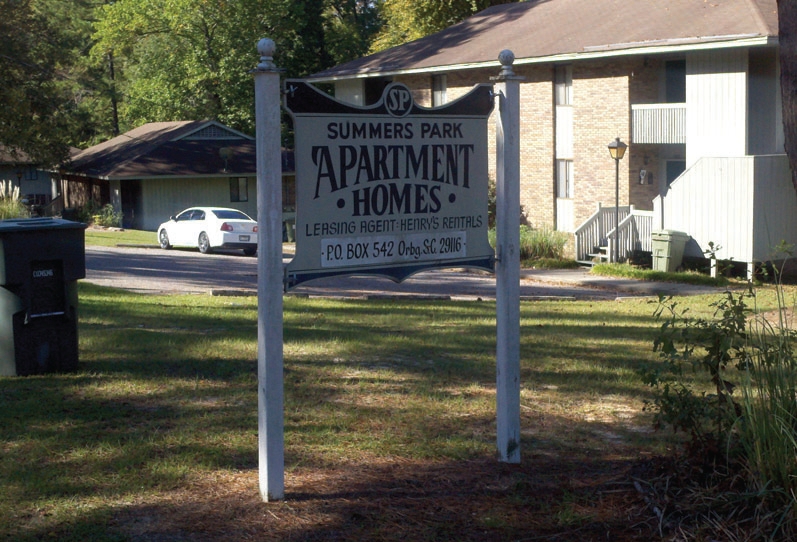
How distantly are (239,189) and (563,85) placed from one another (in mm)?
21148

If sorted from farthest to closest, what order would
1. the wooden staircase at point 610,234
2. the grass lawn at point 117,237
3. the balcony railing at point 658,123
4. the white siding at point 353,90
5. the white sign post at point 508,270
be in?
the white siding at point 353,90 < the grass lawn at point 117,237 < the balcony railing at point 658,123 < the wooden staircase at point 610,234 < the white sign post at point 508,270

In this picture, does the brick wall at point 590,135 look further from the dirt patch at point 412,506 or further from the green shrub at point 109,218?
the dirt patch at point 412,506

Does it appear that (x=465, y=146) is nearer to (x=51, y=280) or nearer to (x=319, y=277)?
(x=319, y=277)

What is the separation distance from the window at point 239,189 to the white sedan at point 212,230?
1301cm

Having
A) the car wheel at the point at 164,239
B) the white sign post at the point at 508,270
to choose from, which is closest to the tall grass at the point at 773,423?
the white sign post at the point at 508,270

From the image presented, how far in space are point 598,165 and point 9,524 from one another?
25.7 m

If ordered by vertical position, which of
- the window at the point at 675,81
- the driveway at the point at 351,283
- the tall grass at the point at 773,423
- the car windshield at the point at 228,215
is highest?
the window at the point at 675,81

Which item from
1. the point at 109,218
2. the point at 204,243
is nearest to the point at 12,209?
the point at 204,243

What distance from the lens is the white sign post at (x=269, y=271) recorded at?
4.87 meters

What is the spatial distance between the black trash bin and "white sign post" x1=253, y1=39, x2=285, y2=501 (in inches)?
132

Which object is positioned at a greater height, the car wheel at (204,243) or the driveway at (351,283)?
the car wheel at (204,243)

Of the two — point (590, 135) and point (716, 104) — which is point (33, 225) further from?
point (590, 135)

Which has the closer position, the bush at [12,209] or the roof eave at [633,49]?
the roof eave at [633,49]

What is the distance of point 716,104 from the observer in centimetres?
2517
